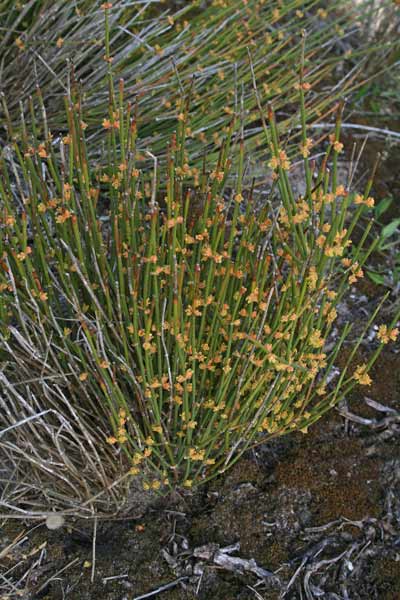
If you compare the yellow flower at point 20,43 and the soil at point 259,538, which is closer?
the soil at point 259,538

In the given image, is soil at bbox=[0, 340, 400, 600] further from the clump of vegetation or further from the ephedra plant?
the clump of vegetation

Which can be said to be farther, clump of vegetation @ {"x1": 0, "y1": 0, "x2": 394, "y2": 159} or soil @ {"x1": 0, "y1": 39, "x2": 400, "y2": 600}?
clump of vegetation @ {"x1": 0, "y1": 0, "x2": 394, "y2": 159}

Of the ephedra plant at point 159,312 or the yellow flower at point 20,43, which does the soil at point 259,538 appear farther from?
the yellow flower at point 20,43

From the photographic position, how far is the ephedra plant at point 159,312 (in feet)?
4.60

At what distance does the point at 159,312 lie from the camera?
1458 mm

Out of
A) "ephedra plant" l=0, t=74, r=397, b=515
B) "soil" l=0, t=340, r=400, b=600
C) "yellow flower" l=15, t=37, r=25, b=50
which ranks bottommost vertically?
"soil" l=0, t=340, r=400, b=600

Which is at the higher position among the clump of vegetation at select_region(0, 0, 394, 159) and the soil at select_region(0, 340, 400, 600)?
the clump of vegetation at select_region(0, 0, 394, 159)

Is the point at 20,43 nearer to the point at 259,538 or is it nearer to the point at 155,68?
the point at 155,68

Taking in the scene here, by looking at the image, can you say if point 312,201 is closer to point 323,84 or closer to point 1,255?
point 1,255

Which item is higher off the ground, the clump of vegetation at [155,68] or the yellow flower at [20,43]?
the yellow flower at [20,43]

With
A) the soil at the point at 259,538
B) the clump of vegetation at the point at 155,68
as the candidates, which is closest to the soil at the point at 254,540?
the soil at the point at 259,538

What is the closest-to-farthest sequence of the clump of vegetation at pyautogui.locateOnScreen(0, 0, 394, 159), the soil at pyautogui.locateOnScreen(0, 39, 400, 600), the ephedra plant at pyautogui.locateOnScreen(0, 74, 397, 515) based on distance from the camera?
the ephedra plant at pyautogui.locateOnScreen(0, 74, 397, 515), the soil at pyautogui.locateOnScreen(0, 39, 400, 600), the clump of vegetation at pyautogui.locateOnScreen(0, 0, 394, 159)

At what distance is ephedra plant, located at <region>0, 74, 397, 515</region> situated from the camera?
4.60 feet

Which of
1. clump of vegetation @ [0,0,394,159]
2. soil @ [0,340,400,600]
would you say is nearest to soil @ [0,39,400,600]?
soil @ [0,340,400,600]
